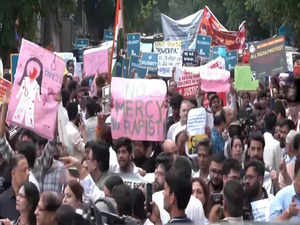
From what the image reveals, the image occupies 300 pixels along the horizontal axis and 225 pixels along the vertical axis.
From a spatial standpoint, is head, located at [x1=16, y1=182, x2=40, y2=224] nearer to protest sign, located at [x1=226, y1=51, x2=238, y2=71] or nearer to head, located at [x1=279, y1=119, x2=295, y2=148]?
head, located at [x1=279, y1=119, x2=295, y2=148]

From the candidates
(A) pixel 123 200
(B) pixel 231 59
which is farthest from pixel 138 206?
(B) pixel 231 59

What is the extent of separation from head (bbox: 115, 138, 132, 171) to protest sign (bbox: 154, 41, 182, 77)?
1039 cm

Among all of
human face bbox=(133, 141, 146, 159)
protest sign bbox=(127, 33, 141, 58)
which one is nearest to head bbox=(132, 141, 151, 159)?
human face bbox=(133, 141, 146, 159)

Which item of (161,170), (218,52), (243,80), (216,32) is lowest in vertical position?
(161,170)

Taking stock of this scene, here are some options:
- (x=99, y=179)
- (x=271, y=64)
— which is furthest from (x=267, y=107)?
(x=99, y=179)

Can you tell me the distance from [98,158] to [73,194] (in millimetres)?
1304

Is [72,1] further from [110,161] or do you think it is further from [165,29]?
[110,161]

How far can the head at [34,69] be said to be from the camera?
1083cm

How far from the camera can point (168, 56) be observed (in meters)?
20.6

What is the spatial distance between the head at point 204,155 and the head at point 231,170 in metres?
1.12

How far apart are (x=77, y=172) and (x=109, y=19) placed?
4580 centimetres

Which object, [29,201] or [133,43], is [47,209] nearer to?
[29,201]

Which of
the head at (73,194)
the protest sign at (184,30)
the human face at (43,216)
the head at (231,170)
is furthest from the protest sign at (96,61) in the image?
the human face at (43,216)

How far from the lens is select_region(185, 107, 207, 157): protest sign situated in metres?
11.3
